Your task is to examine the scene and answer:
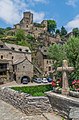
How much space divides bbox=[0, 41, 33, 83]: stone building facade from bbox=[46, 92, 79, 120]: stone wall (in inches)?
1590

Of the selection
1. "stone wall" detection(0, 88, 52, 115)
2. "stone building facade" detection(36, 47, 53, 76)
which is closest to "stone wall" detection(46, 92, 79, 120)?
"stone wall" detection(0, 88, 52, 115)

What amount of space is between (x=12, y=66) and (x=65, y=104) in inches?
1768

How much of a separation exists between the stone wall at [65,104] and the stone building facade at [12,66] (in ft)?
132

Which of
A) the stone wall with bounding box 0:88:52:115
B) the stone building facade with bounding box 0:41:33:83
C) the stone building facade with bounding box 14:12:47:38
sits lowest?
the stone wall with bounding box 0:88:52:115

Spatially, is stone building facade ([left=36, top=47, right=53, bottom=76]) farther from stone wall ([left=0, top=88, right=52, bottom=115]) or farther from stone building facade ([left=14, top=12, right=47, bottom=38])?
stone wall ([left=0, top=88, right=52, bottom=115])

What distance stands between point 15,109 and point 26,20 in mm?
103331

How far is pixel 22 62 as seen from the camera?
5588 centimetres

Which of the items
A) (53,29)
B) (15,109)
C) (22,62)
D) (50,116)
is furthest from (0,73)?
(53,29)

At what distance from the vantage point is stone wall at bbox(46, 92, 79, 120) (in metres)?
11.4

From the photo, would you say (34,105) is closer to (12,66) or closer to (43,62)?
(12,66)

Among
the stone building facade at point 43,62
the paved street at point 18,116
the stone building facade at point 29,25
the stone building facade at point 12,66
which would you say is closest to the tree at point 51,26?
the stone building facade at point 29,25

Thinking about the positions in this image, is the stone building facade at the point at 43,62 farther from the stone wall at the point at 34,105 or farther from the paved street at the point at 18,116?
the stone wall at the point at 34,105

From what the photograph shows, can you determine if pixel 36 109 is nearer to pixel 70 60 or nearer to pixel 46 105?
pixel 46 105

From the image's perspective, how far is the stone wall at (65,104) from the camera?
1135 cm
